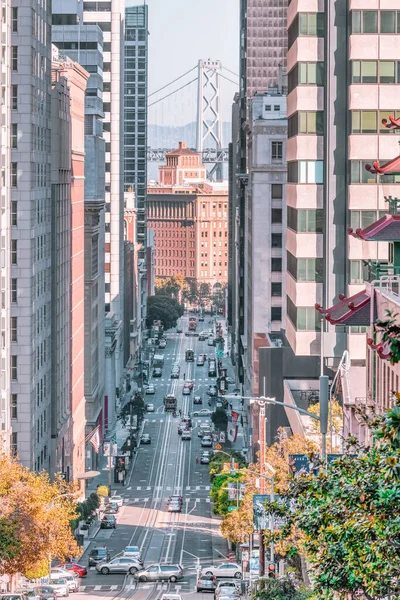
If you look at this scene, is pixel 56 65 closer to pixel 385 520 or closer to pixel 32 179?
pixel 32 179

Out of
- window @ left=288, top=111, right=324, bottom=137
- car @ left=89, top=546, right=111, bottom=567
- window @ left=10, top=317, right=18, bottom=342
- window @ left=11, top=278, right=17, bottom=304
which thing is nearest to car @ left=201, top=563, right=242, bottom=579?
car @ left=89, top=546, right=111, bottom=567

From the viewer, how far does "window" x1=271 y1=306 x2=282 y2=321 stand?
15462 centimetres

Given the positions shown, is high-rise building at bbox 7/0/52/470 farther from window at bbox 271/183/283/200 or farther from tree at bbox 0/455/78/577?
window at bbox 271/183/283/200

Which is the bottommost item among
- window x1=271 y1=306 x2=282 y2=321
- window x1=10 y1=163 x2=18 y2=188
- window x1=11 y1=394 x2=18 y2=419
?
window x1=11 y1=394 x2=18 y2=419

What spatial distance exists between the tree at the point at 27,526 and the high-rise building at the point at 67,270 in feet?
133

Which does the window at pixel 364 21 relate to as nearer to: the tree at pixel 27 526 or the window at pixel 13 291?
the window at pixel 13 291

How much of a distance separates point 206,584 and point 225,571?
5.81 metres

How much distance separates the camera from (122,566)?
10950 centimetres

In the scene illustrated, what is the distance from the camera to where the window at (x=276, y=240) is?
506 ft

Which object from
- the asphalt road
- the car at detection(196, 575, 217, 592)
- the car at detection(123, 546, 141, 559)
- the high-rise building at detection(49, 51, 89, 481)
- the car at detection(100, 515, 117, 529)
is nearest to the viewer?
the car at detection(196, 575, 217, 592)

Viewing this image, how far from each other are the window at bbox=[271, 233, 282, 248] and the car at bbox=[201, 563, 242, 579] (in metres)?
54.7

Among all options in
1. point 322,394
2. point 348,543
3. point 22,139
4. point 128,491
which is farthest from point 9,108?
point 348,543

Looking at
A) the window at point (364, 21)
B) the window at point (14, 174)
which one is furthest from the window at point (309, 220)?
the window at point (14, 174)

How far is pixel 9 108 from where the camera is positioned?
375 feet
